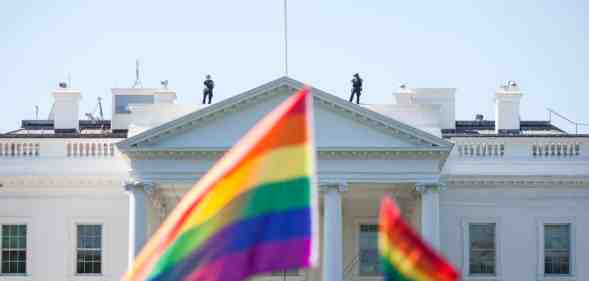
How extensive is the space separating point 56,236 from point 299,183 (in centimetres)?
3603

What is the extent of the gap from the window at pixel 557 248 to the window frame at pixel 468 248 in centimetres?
143

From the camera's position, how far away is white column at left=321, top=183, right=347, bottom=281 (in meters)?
42.3

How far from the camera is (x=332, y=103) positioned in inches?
1644

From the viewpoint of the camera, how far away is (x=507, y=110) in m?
51.0

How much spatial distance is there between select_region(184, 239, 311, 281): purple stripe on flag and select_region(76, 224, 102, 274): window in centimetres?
3534

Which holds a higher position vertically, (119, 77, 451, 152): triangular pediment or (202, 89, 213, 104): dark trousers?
(202, 89, 213, 104): dark trousers

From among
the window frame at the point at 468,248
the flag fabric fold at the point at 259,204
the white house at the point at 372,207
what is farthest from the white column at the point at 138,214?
the flag fabric fold at the point at 259,204

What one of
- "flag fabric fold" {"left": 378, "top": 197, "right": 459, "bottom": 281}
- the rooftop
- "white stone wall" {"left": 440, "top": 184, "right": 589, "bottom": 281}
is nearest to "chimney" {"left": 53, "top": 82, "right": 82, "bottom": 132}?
the rooftop

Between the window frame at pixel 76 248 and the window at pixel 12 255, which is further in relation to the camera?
the window at pixel 12 255

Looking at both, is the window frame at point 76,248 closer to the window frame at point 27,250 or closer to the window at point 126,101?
the window frame at point 27,250

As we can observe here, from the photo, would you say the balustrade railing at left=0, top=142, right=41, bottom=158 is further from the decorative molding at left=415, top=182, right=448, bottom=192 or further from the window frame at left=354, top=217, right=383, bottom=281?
the decorative molding at left=415, top=182, right=448, bottom=192

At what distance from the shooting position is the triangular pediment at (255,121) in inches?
1651

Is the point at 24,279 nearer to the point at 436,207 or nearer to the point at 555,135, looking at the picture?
the point at 436,207

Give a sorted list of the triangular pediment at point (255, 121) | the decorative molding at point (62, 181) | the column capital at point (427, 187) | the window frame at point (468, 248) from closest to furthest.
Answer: the triangular pediment at point (255, 121) → the column capital at point (427, 187) → the decorative molding at point (62, 181) → the window frame at point (468, 248)
